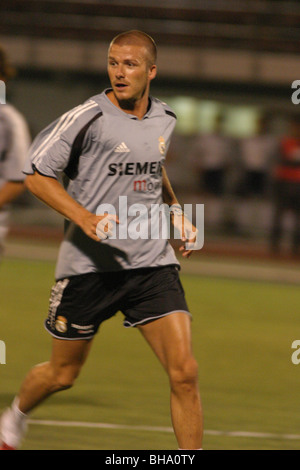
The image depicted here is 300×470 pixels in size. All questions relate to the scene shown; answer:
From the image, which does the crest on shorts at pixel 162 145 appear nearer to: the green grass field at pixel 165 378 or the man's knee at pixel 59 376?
the man's knee at pixel 59 376

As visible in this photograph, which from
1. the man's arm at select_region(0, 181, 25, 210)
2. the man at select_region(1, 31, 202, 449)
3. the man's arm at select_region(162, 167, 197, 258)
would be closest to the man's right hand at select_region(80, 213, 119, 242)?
the man at select_region(1, 31, 202, 449)

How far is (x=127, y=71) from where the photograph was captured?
5238 millimetres

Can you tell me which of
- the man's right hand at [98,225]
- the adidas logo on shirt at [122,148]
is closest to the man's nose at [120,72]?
the adidas logo on shirt at [122,148]

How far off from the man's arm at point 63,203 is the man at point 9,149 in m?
0.99

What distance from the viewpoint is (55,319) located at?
5.35m

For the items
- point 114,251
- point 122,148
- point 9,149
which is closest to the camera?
point 122,148

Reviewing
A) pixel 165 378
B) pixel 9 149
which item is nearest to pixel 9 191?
pixel 9 149

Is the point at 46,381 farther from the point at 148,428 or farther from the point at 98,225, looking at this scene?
the point at 148,428

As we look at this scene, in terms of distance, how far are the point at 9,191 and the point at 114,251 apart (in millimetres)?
1053

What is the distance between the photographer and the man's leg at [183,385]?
16.6 ft

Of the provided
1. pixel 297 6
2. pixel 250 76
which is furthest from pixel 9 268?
pixel 297 6

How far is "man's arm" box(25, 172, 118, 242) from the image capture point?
495cm
